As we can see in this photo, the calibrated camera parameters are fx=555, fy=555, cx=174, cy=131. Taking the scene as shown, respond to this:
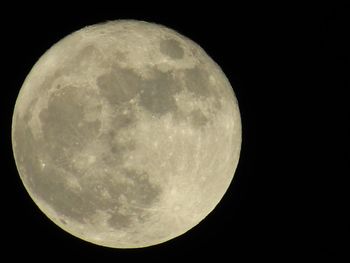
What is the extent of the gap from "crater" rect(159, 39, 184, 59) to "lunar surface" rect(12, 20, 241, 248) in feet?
0.03

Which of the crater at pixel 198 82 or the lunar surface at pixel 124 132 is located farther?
the crater at pixel 198 82

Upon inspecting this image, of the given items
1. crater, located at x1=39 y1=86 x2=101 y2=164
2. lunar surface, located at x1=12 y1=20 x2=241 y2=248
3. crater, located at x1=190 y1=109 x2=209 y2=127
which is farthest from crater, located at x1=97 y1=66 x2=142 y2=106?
crater, located at x1=190 y1=109 x2=209 y2=127

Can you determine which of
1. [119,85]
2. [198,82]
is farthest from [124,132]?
[198,82]

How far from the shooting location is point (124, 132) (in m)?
4.79

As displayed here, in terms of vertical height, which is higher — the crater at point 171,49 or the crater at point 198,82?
the crater at point 171,49

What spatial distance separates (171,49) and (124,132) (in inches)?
38.1

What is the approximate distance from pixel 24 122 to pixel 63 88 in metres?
0.61

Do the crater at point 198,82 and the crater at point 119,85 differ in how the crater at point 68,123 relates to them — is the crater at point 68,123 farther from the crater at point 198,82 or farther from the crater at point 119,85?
the crater at point 198,82

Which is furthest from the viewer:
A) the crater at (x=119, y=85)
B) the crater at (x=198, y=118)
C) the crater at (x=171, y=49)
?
the crater at (x=171, y=49)

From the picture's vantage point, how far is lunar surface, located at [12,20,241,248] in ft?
15.9

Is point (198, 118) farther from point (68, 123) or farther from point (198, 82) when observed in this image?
point (68, 123)

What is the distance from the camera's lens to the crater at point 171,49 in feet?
16.9

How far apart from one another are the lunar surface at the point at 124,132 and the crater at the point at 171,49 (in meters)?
0.01

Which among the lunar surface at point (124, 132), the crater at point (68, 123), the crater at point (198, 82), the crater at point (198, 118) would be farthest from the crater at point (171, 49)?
the crater at point (68, 123)
